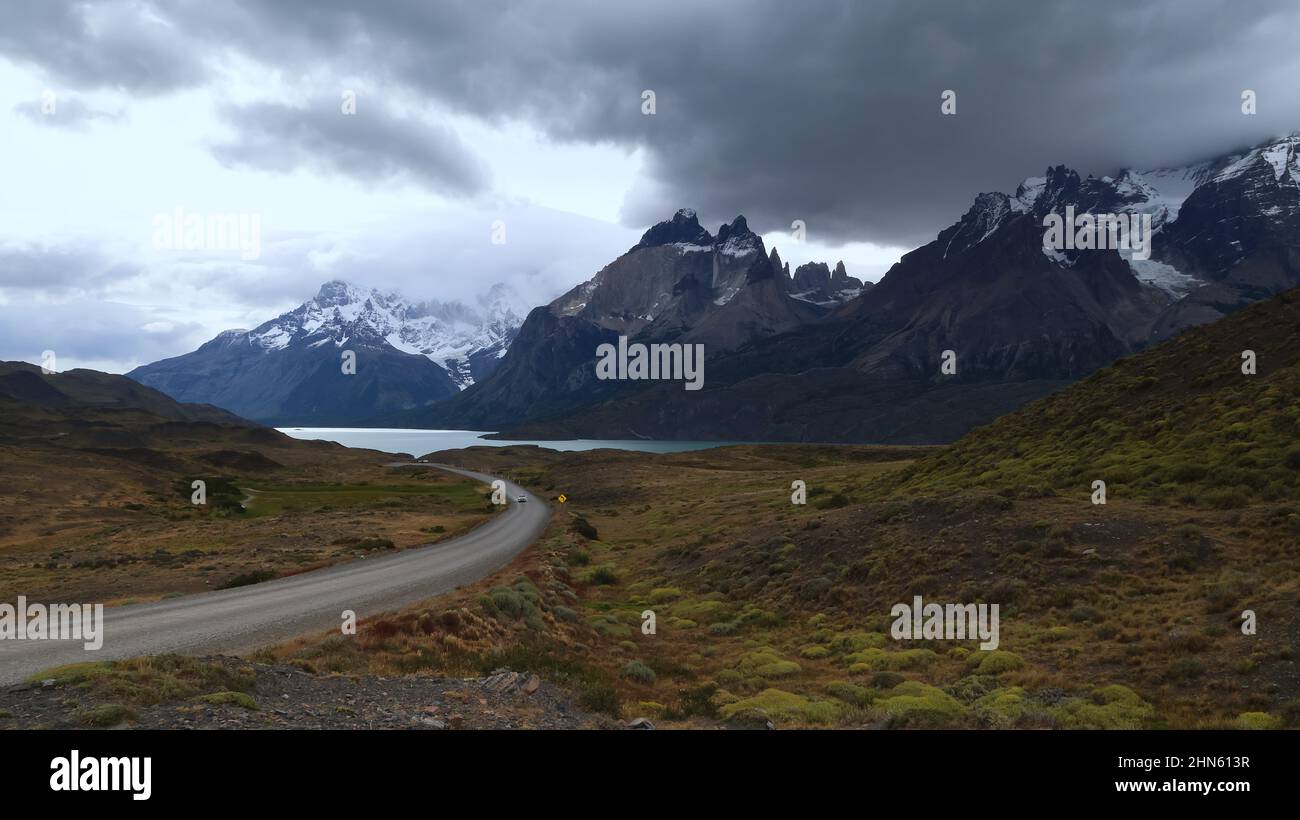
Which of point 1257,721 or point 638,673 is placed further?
point 638,673

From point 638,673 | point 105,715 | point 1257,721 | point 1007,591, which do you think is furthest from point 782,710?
point 1007,591

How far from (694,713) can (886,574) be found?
54.6 ft

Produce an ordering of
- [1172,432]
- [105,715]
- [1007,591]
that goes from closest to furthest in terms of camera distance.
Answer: [105,715] → [1007,591] → [1172,432]

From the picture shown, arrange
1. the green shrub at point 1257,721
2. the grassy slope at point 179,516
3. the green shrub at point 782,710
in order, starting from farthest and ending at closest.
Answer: the grassy slope at point 179,516
the green shrub at point 782,710
the green shrub at point 1257,721

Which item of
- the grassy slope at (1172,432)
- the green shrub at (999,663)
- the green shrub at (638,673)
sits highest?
the grassy slope at (1172,432)

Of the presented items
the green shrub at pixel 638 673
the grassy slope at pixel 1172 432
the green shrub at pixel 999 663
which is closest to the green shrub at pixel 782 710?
the green shrub at pixel 638 673

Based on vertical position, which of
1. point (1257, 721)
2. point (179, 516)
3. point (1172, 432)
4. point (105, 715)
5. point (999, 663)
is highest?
point (1172, 432)

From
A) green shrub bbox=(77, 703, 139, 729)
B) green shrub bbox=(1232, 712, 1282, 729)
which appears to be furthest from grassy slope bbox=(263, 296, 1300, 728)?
green shrub bbox=(77, 703, 139, 729)

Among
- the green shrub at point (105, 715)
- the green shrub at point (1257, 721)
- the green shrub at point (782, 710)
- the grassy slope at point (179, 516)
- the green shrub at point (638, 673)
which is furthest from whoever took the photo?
the grassy slope at point (179, 516)

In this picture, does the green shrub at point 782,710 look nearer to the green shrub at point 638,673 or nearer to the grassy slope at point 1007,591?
the grassy slope at point 1007,591

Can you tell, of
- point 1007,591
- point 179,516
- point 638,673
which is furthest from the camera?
point 179,516

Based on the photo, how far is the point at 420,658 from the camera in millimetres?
18438

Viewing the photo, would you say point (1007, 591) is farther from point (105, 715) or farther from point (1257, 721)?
point (105, 715)

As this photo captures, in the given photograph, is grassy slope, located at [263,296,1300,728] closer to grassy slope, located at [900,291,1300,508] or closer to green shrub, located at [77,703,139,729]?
grassy slope, located at [900,291,1300,508]
